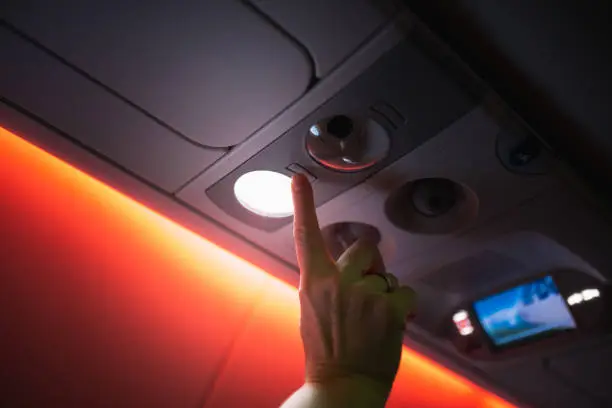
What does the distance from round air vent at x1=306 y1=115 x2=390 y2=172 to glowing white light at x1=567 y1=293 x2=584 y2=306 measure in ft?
1.37

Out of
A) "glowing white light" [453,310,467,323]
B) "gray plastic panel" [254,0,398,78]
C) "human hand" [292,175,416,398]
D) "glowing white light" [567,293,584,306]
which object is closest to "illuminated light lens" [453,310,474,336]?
"glowing white light" [453,310,467,323]

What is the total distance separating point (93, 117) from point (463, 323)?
2.42 ft

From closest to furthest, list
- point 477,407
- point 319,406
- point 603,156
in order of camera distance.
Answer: point 319,406 → point 603,156 → point 477,407

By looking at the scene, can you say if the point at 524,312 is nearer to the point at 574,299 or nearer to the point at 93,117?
the point at 574,299

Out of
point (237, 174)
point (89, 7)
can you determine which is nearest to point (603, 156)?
point (237, 174)

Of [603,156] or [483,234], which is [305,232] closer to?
[483,234]

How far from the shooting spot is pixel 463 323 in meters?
0.94

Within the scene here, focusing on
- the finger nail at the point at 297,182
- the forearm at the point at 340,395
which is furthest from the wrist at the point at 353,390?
the finger nail at the point at 297,182

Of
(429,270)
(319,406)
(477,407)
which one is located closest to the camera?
(319,406)

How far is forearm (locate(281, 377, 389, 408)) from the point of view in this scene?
568 mm

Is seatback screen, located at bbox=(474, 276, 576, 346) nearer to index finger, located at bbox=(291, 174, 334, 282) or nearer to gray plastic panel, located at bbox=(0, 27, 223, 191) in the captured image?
index finger, located at bbox=(291, 174, 334, 282)

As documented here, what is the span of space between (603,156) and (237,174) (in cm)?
53

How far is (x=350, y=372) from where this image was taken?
605 millimetres

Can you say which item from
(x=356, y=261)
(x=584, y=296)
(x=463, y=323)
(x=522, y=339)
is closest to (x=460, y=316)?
(x=463, y=323)
